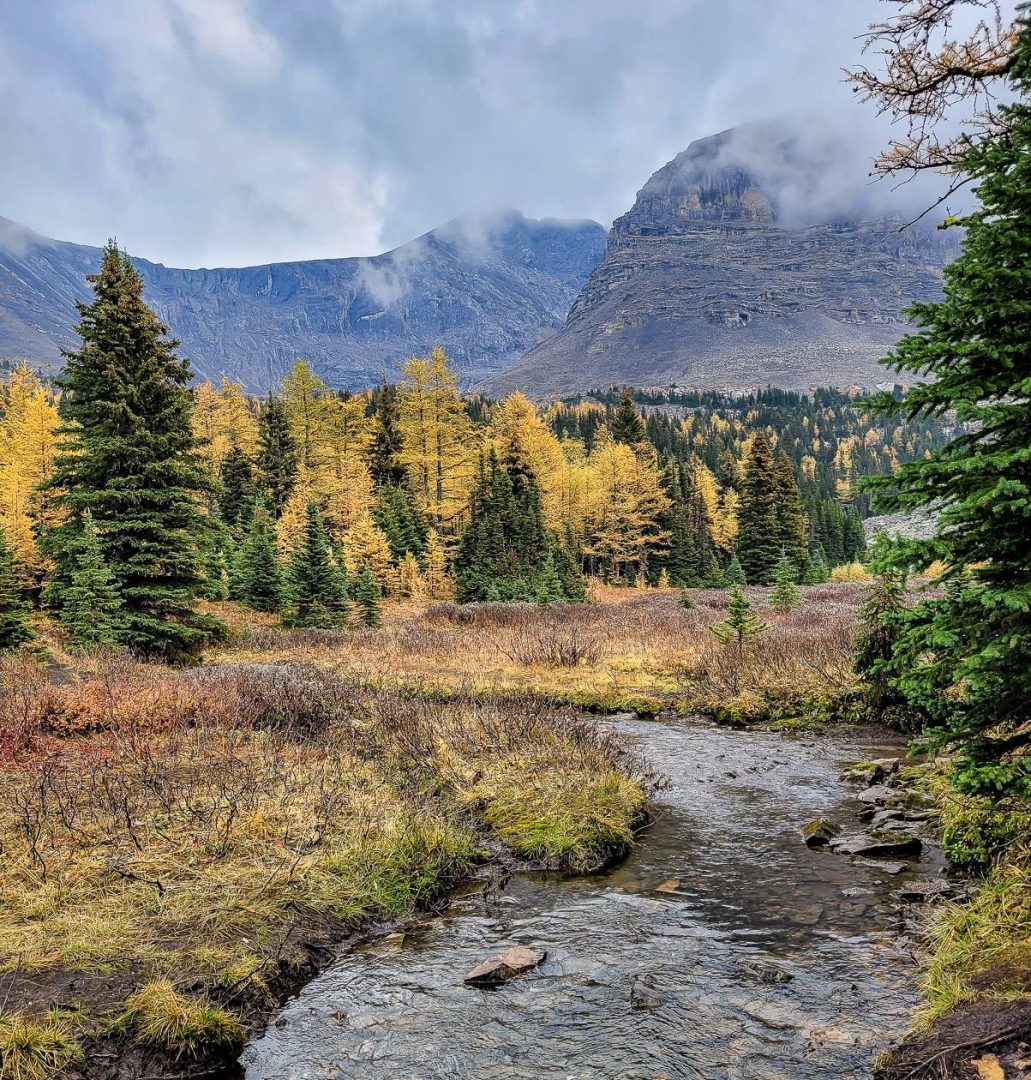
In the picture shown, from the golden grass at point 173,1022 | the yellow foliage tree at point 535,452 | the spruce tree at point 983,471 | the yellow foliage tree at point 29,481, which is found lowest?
the golden grass at point 173,1022

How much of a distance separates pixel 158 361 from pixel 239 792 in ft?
57.4

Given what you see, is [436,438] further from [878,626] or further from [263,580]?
[878,626]

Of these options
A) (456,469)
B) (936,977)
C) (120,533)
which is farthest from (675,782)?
(456,469)

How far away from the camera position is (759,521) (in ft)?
171

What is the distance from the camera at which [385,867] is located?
7.44 meters

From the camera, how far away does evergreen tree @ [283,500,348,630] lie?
2981cm

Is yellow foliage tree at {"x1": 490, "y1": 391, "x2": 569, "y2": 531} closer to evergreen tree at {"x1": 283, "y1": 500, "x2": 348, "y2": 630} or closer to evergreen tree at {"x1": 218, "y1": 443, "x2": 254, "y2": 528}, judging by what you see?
evergreen tree at {"x1": 218, "y1": 443, "x2": 254, "y2": 528}

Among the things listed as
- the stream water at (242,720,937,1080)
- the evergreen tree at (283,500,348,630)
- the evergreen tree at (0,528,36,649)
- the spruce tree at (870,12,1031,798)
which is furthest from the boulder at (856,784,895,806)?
the evergreen tree at (283,500,348,630)

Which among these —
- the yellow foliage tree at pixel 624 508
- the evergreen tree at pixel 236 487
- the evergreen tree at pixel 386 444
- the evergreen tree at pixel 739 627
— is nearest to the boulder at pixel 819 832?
the evergreen tree at pixel 739 627

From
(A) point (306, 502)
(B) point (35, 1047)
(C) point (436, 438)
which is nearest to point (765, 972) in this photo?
(B) point (35, 1047)

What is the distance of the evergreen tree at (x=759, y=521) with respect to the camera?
170 ft

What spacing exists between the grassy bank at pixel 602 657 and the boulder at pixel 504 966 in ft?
32.6

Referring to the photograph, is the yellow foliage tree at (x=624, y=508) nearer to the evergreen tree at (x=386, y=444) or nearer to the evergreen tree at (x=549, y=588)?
the evergreen tree at (x=386, y=444)

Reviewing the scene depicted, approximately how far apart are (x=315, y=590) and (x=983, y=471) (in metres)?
28.4
